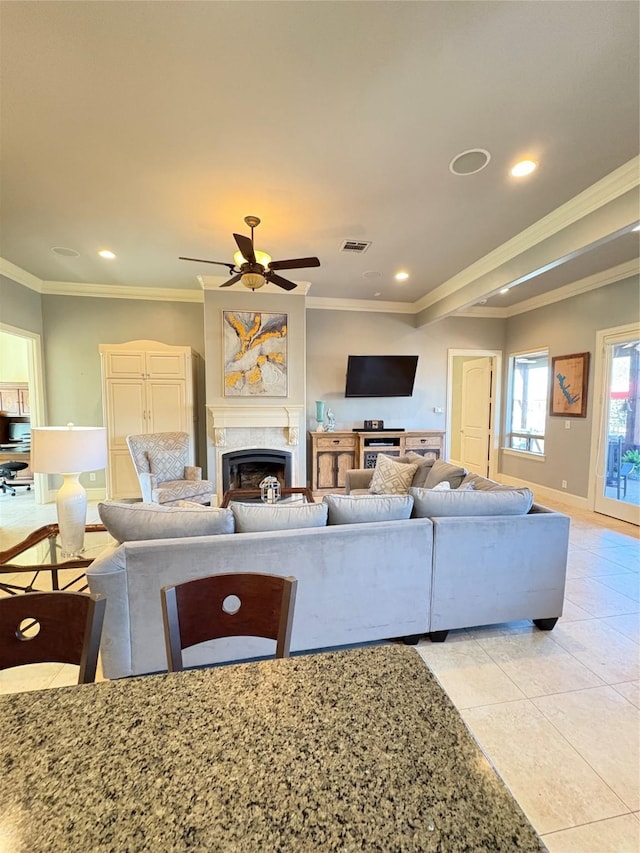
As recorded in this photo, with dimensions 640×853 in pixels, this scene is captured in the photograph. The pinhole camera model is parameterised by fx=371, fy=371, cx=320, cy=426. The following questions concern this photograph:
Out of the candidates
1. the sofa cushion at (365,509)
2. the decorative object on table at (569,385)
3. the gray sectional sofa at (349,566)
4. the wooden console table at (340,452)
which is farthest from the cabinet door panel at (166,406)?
the decorative object on table at (569,385)

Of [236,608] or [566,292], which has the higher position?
[566,292]

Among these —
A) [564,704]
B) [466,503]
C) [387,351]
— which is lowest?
[564,704]

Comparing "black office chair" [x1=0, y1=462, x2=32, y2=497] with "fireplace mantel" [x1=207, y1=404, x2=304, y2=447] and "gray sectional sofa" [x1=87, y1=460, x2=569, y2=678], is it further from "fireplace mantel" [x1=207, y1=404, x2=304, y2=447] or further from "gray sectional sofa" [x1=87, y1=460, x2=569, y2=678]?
"gray sectional sofa" [x1=87, y1=460, x2=569, y2=678]

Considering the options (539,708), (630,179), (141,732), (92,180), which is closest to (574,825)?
(539,708)

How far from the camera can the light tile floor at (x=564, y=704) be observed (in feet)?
4.34

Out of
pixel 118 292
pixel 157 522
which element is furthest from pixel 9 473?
pixel 157 522

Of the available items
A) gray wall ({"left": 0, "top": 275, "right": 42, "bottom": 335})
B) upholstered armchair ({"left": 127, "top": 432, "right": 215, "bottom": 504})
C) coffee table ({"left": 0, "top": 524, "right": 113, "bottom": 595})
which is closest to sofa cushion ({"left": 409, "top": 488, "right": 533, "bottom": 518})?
coffee table ({"left": 0, "top": 524, "right": 113, "bottom": 595})

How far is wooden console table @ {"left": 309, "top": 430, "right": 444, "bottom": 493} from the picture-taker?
18.2ft

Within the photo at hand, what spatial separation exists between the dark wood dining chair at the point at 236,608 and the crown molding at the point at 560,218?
3.44m

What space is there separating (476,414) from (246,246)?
17.8ft

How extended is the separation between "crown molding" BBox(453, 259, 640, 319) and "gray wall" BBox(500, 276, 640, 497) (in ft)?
0.22

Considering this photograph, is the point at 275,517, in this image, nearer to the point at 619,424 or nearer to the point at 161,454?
the point at 161,454

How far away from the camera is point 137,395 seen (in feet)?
16.3

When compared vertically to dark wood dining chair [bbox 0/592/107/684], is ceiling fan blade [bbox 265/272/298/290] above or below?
above
